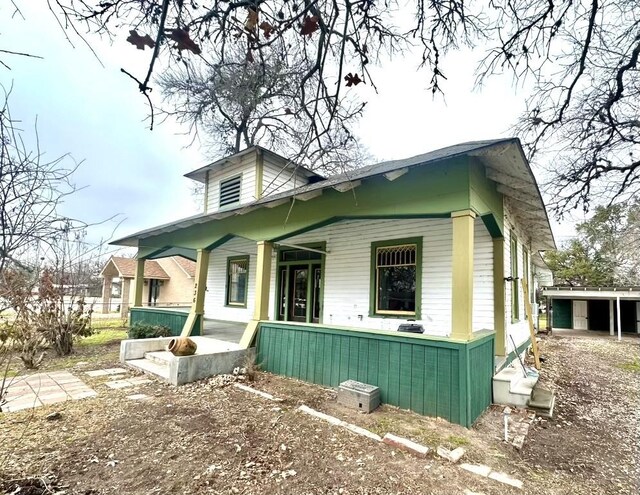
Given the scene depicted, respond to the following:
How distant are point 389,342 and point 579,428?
271 centimetres

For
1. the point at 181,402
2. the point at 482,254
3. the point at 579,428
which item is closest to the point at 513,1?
the point at 482,254

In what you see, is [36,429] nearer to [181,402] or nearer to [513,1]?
[181,402]

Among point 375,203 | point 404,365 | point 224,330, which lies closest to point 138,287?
point 224,330

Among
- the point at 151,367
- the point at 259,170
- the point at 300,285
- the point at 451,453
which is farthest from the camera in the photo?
the point at 259,170

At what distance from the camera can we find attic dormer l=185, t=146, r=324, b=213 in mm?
9402

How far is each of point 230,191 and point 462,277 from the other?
7774mm

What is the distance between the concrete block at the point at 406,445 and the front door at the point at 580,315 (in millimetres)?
22820

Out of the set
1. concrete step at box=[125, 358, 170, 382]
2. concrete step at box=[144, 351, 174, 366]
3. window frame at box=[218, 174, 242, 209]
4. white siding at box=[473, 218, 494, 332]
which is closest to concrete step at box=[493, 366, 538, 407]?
white siding at box=[473, 218, 494, 332]

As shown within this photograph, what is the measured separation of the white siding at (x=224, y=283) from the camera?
33.8 ft

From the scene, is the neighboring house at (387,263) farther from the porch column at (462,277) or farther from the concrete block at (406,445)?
the concrete block at (406,445)

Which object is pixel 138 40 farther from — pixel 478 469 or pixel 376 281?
pixel 376 281

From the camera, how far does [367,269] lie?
7.51 metres

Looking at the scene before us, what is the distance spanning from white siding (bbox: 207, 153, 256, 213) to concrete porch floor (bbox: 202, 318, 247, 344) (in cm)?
346

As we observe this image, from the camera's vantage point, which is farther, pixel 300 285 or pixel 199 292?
pixel 300 285
